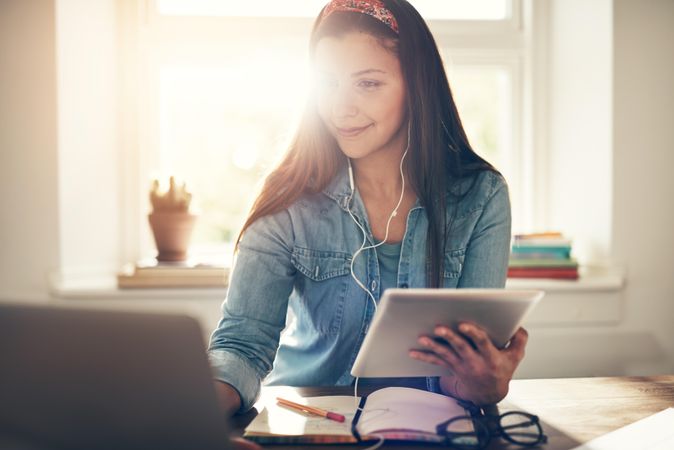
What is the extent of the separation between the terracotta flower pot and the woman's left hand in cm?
135

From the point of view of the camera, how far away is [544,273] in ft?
7.27

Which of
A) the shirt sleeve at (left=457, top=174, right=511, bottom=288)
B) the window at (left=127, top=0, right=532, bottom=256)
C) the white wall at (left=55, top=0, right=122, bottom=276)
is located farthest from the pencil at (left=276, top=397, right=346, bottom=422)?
the window at (left=127, top=0, right=532, bottom=256)

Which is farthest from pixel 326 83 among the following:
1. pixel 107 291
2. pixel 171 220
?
pixel 107 291

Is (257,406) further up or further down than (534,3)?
further down

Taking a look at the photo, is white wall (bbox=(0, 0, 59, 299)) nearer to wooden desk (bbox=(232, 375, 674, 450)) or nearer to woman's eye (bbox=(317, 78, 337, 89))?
woman's eye (bbox=(317, 78, 337, 89))

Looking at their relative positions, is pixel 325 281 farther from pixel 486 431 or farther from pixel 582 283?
pixel 582 283

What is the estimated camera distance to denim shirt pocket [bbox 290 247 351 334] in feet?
4.54

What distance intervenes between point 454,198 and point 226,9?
4.63 ft

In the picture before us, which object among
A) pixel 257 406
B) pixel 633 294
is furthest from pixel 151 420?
pixel 633 294

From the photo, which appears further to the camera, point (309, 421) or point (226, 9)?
point (226, 9)

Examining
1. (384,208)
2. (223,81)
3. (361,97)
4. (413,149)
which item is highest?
(223,81)

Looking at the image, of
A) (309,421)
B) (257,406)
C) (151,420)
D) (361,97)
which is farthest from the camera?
(361,97)

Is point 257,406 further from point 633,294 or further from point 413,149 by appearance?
point 633,294

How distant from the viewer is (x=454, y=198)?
4.69 ft
